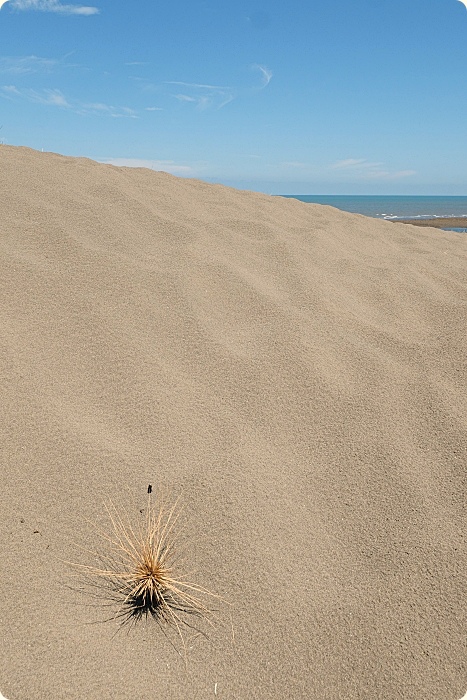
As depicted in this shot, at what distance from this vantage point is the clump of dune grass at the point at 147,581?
1188 mm

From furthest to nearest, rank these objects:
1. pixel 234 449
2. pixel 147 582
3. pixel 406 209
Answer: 1. pixel 406 209
2. pixel 234 449
3. pixel 147 582

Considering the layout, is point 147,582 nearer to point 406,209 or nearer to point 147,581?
point 147,581

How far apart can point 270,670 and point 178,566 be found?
0.32 metres

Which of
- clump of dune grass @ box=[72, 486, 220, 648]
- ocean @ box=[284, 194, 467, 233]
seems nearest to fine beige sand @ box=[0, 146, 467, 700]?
clump of dune grass @ box=[72, 486, 220, 648]

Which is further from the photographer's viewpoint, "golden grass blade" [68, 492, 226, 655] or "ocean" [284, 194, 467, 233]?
"ocean" [284, 194, 467, 233]

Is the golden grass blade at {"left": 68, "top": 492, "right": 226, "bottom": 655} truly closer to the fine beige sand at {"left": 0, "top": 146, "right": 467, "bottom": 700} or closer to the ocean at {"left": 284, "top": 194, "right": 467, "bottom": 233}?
the fine beige sand at {"left": 0, "top": 146, "right": 467, "bottom": 700}

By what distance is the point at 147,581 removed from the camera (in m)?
1.18

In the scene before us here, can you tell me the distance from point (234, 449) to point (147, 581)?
0.50m

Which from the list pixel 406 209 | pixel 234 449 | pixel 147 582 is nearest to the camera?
pixel 147 582

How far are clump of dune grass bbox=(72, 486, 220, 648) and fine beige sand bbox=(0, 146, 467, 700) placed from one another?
33mm

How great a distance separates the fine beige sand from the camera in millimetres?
1146

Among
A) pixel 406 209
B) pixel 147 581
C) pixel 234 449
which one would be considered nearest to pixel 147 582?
pixel 147 581

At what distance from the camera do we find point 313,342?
2068 millimetres

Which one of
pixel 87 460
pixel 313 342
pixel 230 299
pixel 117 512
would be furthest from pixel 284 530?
pixel 230 299
